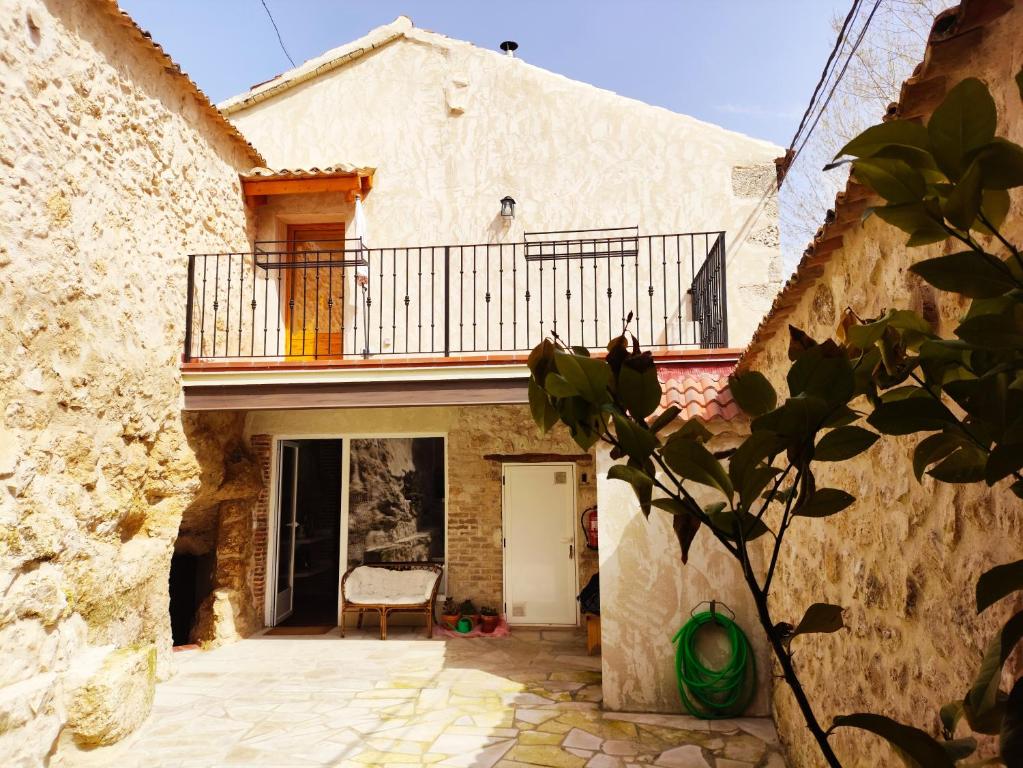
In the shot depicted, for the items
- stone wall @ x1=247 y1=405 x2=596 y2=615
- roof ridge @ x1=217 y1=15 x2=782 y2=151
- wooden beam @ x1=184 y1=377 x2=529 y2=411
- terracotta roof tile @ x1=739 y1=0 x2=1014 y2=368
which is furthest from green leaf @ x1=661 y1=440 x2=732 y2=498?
roof ridge @ x1=217 y1=15 x2=782 y2=151

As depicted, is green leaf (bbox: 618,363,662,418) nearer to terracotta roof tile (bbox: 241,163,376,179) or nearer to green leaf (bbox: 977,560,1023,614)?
green leaf (bbox: 977,560,1023,614)

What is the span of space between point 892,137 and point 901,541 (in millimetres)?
1733

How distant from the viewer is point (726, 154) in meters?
7.57

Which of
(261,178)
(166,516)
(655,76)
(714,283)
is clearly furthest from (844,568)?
(655,76)

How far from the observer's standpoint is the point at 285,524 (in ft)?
26.6

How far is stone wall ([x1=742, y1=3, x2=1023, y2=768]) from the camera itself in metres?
1.48

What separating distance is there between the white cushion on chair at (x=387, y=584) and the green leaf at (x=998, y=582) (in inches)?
270

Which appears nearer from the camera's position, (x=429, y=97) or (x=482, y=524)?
(x=482, y=524)

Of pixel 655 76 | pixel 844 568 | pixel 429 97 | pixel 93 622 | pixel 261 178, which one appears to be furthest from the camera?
pixel 655 76

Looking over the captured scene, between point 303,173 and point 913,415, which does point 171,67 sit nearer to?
point 303,173

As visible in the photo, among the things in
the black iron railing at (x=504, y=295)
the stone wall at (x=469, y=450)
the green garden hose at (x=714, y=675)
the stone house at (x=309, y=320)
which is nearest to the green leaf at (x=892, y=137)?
the stone house at (x=309, y=320)

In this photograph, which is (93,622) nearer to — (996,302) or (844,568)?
(844,568)

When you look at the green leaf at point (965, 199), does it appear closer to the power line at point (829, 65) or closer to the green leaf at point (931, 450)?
the green leaf at point (931, 450)

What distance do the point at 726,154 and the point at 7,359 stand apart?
7.00 metres
